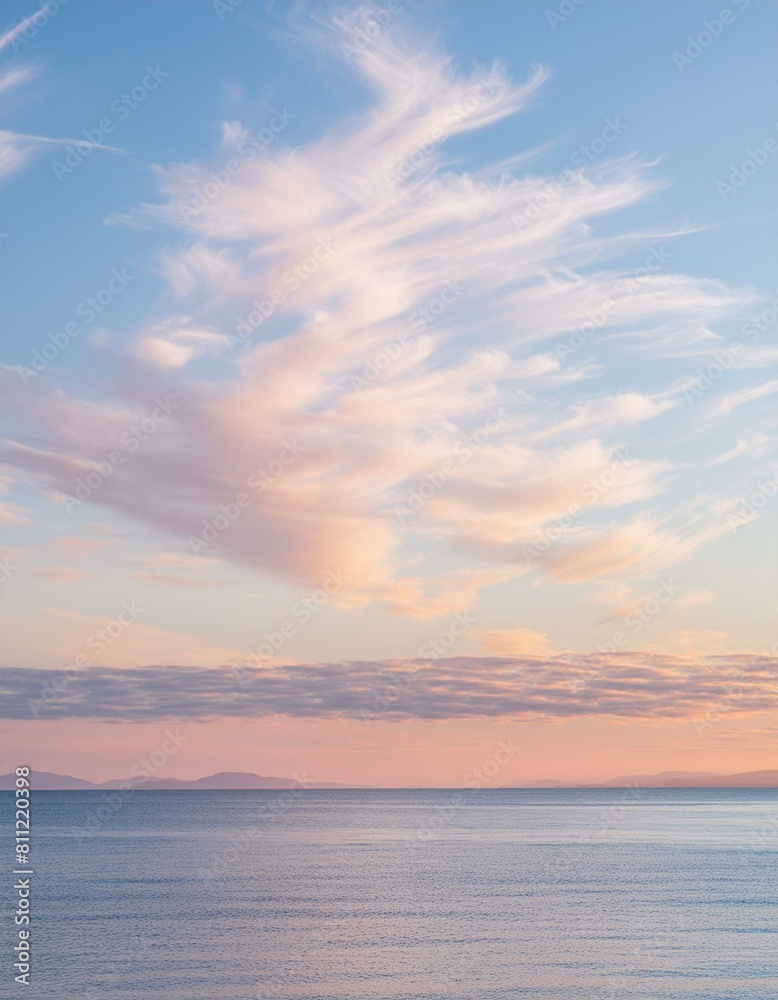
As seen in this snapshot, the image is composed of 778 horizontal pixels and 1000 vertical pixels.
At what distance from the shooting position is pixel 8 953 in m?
61.5

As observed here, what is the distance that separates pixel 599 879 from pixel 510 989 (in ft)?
159

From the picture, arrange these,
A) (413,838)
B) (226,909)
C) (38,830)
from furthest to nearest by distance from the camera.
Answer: (38,830)
(413,838)
(226,909)

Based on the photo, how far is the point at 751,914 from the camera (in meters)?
74.8

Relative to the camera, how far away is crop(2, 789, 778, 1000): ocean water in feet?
175

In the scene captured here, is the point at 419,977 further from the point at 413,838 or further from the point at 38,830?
the point at 38,830

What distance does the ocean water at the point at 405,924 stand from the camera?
53219mm

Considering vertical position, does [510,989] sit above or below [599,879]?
below

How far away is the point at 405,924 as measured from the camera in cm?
7019

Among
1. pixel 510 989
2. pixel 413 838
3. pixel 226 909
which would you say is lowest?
pixel 510 989

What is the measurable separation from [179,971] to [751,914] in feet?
140

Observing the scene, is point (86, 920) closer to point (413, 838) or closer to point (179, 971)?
point (179, 971)

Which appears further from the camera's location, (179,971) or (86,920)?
(86,920)

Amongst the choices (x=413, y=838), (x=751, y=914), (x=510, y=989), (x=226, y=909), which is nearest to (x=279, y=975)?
(x=510, y=989)

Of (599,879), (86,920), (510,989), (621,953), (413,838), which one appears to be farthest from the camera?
(413,838)
